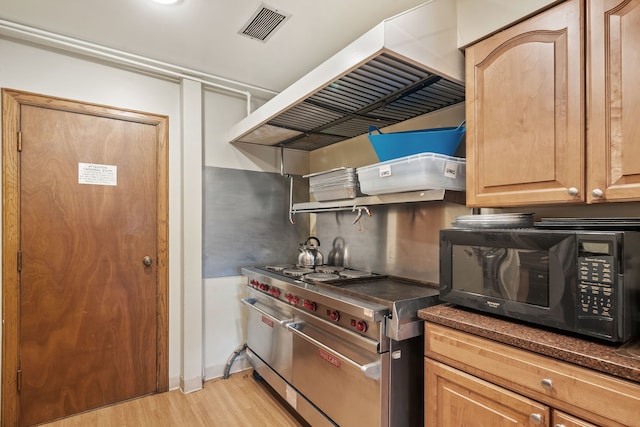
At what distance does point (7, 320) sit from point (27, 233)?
1.74ft

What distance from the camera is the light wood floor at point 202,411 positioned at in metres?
2.16

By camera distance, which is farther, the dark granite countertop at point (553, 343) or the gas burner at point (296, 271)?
the gas burner at point (296, 271)

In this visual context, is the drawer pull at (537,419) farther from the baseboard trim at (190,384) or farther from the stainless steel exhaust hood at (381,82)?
the baseboard trim at (190,384)

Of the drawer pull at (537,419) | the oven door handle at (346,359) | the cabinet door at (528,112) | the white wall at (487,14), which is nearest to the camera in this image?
the drawer pull at (537,419)

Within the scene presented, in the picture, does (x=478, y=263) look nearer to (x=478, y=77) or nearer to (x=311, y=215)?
(x=478, y=77)

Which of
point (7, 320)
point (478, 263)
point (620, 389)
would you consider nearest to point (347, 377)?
point (478, 263)

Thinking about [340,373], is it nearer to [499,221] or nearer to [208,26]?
[499,221]

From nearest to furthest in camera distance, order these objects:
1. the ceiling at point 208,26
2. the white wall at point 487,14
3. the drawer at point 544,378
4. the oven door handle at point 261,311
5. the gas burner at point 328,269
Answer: the drawer at point 544,378 → the white wall at point 487,14 → the ceiling at point 208,26 → the oven door handle at point 261,311 → the gas burner at point 328,269

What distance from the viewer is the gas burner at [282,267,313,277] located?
7.71ft

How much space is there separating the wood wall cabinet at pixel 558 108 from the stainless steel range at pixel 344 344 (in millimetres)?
642

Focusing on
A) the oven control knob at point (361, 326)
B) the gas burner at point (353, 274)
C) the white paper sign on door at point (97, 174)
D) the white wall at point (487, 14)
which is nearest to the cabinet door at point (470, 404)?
the oven control knob at point (361, 326)

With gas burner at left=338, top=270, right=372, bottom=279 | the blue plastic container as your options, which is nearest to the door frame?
gas burner at left=338, top=270, right=372, bottom=279

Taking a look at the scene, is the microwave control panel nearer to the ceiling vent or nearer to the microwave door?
the microwave door

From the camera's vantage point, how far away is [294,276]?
2314 mm
